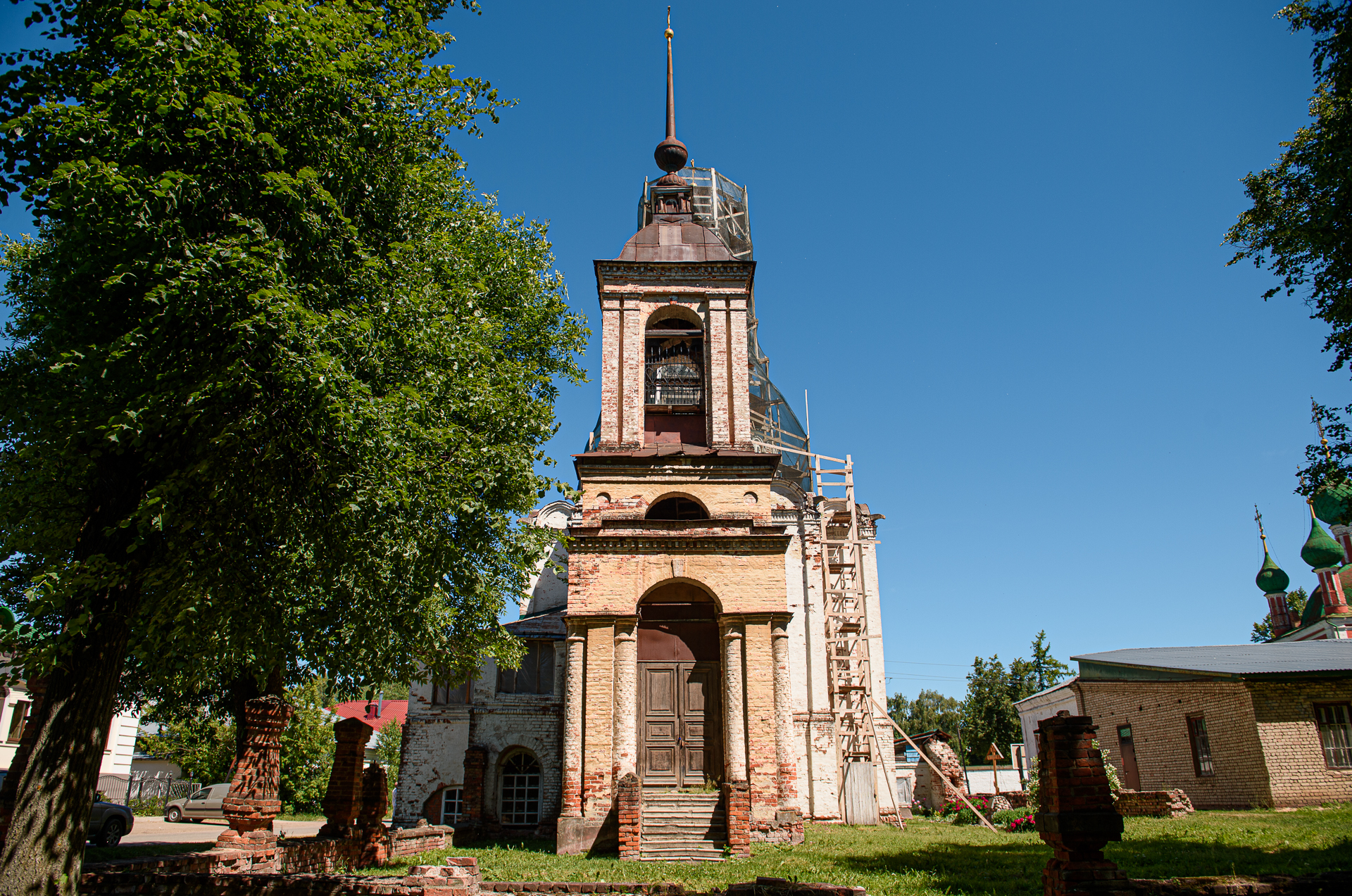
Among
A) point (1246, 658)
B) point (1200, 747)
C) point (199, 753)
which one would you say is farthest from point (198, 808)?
A: point (1246, 658)

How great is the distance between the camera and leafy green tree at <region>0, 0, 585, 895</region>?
723 centimetres

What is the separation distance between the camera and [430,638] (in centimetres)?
1161

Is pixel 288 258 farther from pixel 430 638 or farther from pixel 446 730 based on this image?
pixel 446 730

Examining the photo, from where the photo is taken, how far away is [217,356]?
25.2ft

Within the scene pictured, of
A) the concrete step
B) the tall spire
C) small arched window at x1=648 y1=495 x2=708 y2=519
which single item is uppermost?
the tall spire

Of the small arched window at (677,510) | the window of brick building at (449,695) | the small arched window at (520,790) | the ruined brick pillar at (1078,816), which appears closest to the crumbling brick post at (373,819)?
the small arched window at (520,790)

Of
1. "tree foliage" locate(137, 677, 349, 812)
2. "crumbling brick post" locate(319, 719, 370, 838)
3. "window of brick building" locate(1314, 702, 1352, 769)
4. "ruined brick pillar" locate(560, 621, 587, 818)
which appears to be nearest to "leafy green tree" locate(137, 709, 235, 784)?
"tree foliage" locate(137, 677, 349, 812)

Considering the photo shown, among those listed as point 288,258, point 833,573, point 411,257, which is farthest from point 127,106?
point 833,573

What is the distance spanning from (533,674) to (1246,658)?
19.2m

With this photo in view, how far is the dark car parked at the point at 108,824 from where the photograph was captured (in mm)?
19062

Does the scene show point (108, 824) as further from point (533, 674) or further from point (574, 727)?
point (574, 727)

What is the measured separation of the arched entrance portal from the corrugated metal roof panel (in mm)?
12623

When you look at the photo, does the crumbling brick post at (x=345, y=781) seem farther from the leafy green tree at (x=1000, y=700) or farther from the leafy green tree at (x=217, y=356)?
the leafy green tree at (x=1000, y=700)

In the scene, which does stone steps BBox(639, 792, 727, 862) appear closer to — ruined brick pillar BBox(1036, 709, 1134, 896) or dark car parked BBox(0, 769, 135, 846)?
ruined brick pillar BBox(1036, 709, 1134, 896)
